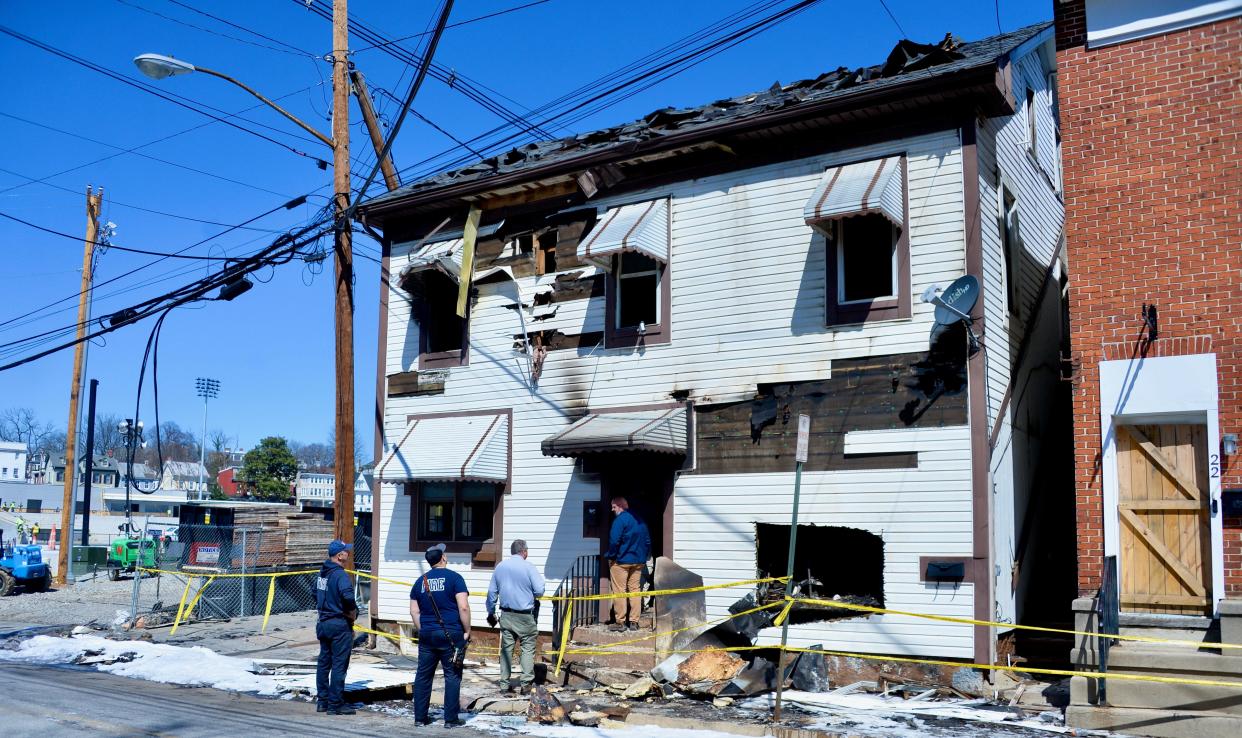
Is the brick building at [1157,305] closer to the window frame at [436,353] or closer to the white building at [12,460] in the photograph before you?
the window frame at [436,353]

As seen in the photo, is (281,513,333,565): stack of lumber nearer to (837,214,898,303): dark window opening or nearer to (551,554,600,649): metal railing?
(551,554,600,649): metal railing

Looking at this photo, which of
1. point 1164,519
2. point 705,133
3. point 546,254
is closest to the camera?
point 1164,519

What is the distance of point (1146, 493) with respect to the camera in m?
12.1

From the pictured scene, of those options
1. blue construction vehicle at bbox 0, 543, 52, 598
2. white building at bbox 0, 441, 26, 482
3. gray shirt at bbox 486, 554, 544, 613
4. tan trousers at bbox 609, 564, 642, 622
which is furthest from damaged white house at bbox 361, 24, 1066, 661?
white building at bbox 0, 441, 26, 482

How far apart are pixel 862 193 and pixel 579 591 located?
679 centimetres

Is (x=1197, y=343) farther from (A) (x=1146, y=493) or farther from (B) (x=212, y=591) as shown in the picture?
(B) (x=212, y=591)

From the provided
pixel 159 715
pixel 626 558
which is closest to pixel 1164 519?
pixel 626 558

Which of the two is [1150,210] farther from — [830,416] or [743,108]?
[743,108]

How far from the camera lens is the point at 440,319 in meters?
18.5

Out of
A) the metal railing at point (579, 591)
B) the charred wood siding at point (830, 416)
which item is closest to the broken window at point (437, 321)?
the metal railing at point (579, 591)

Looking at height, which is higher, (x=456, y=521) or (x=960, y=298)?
(x=960, y=298)

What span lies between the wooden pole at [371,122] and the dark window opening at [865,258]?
8965 millimetres

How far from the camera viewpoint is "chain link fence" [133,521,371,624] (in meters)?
21.9

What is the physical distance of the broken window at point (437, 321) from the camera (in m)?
18.2
